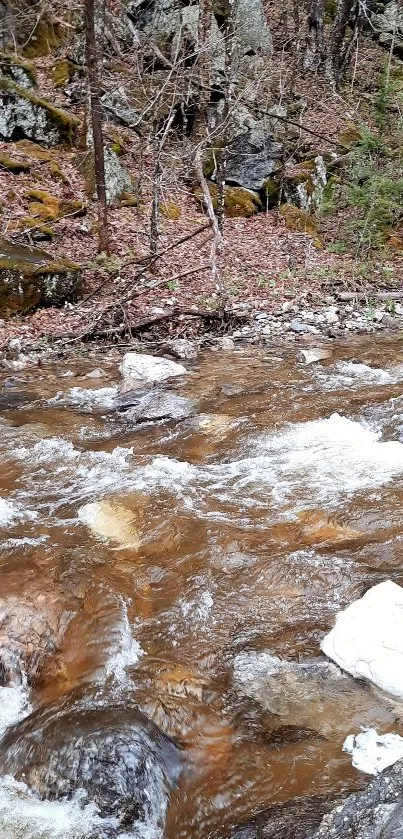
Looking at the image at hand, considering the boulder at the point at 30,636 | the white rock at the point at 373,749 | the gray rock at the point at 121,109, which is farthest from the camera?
the gray rock at the point at 121,109

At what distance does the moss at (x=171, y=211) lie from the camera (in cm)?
1467

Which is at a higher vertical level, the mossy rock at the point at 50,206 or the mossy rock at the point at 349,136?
the mossy rock at the point at 349,136

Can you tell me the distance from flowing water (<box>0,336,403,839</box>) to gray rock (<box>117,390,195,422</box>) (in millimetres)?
241

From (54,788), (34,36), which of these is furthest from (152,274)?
(34,36)

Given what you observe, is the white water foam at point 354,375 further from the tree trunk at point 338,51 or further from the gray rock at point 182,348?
the tree trunk at point 338,51

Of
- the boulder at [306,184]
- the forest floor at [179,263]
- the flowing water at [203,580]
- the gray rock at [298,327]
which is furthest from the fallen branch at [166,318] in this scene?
the boulder at [306,184]

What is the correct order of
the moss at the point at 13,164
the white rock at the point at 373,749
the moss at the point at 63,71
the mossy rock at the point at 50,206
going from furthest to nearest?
1. the moss at the point at 63,71
2. the moss at the point at 13,164
3. the mossy rock at the point at 50,206
4. the white rock at the point at 373,749

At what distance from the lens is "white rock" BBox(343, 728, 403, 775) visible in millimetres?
2621

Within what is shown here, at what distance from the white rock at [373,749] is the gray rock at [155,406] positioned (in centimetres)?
435

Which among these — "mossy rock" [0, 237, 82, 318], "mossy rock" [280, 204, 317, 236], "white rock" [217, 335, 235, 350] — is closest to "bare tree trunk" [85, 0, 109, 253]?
"mossy rock" [0, 237, 82, 318]

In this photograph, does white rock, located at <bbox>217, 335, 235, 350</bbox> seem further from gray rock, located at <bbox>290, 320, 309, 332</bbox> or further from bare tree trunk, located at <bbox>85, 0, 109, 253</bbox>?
bare tree trunk, located at <bbox>85, 0, 109, 253</bbox>

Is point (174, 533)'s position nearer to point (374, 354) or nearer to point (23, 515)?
point (23, 515)

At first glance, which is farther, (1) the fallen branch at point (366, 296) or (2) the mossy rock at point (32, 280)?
(1) the fallen branch at point (366, 296)

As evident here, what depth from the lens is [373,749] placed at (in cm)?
271
